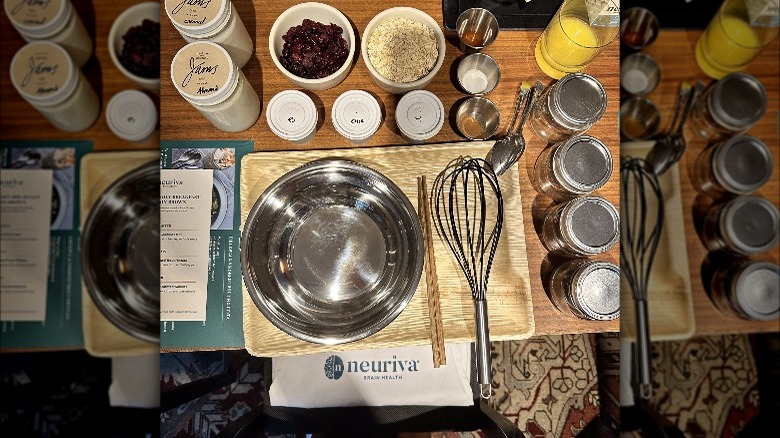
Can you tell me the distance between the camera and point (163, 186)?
1060 mm

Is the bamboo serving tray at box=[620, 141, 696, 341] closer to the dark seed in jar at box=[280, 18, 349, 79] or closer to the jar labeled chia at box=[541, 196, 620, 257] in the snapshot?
the jar labeled chia at box=[541, 196, 620, 257]

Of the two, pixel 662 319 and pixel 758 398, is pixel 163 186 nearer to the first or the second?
pixel 662 319

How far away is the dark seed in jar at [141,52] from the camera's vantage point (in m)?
1.18

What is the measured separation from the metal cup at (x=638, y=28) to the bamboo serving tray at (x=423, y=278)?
21.0 inches

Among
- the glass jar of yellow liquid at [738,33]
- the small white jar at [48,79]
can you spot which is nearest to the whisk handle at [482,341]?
the glass jar of yellow liquid at [738,33]

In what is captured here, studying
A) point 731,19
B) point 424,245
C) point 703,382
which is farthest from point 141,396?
point 731,19

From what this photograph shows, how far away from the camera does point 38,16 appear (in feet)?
3.70

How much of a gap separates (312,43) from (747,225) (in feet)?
3.69

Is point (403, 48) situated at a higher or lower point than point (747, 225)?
higher

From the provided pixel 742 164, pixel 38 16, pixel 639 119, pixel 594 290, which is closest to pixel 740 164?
pixel 742 164

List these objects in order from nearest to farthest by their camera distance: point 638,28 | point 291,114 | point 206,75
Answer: point 206,75 → point 291,114 → point 638,28

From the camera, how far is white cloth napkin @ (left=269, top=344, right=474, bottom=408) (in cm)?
113

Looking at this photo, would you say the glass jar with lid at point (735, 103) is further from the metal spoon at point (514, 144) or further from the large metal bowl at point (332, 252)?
the large metal bowl at point (332, 252)

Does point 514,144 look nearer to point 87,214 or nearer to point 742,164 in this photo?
point 742,164
